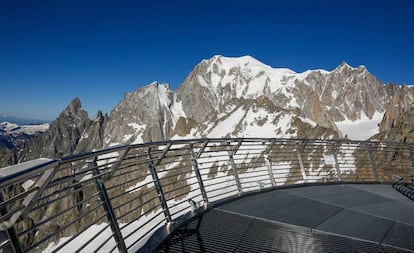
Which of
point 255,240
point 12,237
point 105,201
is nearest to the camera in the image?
point 12,237

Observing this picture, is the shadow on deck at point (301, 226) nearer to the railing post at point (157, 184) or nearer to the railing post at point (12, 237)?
the railing post at point (157, 184)

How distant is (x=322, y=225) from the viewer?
193 inches

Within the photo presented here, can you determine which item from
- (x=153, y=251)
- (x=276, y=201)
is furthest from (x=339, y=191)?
(x=153, y=251)

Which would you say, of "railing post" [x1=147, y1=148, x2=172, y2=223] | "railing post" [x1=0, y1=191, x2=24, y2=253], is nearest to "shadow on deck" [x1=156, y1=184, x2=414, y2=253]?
"railing post" [x1=147, y1=148, x2=172, y2=223]

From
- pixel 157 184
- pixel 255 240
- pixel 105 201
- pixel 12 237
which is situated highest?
pixel 12 237

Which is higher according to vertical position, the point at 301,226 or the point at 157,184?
the point at 157,184

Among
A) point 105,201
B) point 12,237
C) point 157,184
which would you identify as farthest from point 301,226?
point 12,237

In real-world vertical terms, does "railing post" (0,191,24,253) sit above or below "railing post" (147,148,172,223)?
above

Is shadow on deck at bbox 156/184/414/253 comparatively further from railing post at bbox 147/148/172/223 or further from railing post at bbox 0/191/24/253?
railing post at bbox 0/191/24/253

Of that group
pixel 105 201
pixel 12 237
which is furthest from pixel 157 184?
pixel 12 237

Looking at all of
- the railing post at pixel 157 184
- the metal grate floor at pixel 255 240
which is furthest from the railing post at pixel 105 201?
the railing post at pixel 157 184

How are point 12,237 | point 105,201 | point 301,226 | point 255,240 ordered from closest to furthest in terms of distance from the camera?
1. point 12,237
2. point 105,201
3. point 255,240
4. point 301,226

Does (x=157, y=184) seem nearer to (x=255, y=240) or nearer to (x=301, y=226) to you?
(x=255, y=240)

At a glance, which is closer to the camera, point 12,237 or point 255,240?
point 12,237
